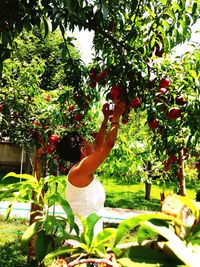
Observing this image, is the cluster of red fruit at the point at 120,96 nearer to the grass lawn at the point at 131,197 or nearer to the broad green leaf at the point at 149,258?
the broad green leaf at the point at 149,258

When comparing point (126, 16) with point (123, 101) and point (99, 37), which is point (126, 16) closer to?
point (99, 37)

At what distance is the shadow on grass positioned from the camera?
401 inches

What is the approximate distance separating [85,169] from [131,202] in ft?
30.9

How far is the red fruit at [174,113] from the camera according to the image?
5.76 feet

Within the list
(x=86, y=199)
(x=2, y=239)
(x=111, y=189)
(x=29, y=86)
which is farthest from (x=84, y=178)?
(x=111, y=189)

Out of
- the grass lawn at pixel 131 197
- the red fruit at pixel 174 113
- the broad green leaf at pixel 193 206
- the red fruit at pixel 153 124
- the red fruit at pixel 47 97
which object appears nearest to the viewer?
the broad green leaf at pixel 193 206

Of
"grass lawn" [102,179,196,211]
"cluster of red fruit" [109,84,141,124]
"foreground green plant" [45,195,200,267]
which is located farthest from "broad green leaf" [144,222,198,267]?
"grass lawn" [102,179,196,211]

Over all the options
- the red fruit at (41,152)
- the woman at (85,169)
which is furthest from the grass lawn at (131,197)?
the woman at (85,169)

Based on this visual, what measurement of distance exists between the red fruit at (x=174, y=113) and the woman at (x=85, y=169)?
27 centimetres

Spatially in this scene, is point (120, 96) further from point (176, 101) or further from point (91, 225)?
point (91, 225)

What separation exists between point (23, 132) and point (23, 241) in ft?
13.4

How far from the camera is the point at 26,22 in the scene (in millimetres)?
1495

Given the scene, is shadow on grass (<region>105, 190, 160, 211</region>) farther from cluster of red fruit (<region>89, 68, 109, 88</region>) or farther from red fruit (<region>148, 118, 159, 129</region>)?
red fruit (<region>148, 118, 159, 129</region>)

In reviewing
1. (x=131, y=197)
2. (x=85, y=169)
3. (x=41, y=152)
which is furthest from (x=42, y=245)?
(x=131, y=197)
